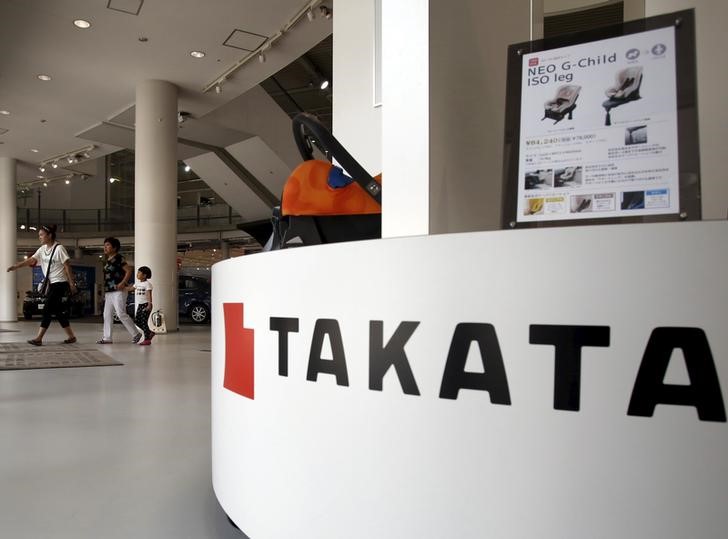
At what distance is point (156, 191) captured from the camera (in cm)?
820

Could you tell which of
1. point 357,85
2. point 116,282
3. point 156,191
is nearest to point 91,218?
point 156,191

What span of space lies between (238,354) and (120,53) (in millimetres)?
7315

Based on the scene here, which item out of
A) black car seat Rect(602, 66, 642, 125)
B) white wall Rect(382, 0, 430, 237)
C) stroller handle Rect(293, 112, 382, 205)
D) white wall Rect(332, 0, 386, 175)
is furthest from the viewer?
white wall Rect(332, 0, 386, 175)

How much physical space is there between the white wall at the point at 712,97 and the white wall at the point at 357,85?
1397 millimetres

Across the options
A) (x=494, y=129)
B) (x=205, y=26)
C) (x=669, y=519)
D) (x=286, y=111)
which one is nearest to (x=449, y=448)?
(x=669, y=519)

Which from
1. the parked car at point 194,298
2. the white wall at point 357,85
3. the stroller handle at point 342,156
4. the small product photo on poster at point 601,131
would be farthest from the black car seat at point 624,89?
the parked car at point 194,298

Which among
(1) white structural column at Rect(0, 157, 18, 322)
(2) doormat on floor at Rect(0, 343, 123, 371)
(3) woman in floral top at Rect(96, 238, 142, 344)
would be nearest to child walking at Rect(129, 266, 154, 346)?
(3) woman in floral top at Rect(96, 238, 142, 344)

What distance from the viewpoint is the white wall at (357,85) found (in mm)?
2727

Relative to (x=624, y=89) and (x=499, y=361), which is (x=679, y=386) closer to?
(x=499, y=361)

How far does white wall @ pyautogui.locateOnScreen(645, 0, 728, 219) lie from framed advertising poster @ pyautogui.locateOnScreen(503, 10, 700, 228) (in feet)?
4.39

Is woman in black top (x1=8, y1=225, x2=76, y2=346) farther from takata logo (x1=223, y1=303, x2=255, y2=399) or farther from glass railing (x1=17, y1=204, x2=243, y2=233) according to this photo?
glass railing (x1=17, y1=204, x2=243, y2=233)

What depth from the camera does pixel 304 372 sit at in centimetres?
106

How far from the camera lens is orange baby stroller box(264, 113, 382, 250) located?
55.9 inches

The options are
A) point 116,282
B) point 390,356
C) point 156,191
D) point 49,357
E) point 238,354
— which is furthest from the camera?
point 156,191
